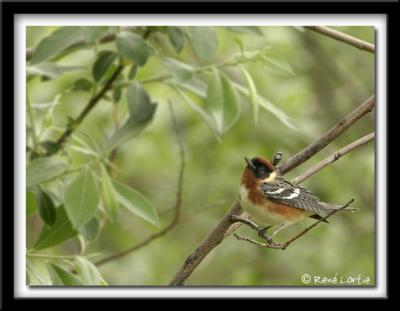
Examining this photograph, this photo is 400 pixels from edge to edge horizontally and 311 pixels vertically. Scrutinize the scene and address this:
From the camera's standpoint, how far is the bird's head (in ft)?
8.75

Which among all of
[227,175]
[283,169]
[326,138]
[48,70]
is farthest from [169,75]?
[227,175]

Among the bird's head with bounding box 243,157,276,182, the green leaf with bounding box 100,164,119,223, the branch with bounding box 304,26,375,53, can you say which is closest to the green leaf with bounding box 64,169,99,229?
the green leaf with bounding box 100,164,119,223

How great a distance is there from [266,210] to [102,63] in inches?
40.2

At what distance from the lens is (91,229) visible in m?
3.22

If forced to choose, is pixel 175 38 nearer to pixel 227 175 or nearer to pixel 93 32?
pixel 93 32

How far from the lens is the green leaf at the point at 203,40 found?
125 inches

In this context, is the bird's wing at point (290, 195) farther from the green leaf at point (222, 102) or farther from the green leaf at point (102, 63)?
the green leaf at point (102, 63)

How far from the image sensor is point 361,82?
5723mm

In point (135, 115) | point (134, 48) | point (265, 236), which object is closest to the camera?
point (265, 236)

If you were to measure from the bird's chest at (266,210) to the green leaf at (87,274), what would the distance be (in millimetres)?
718

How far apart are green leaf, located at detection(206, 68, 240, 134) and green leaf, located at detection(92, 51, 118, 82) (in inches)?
16.8

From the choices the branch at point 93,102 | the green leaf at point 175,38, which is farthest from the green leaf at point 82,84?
the green leaf at point 175,38
